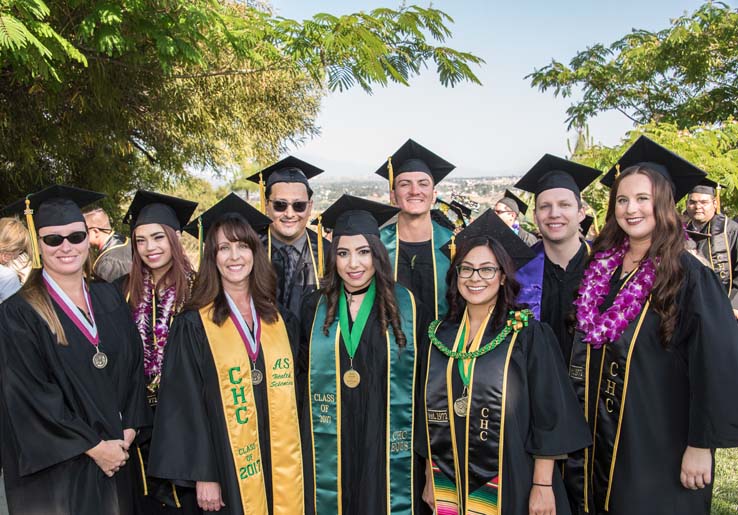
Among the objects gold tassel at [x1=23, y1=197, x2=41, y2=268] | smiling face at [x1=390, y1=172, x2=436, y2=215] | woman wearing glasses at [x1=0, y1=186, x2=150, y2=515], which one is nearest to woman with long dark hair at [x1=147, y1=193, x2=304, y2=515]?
woman wearing glasses at [x1=0, y1=186, x2=150, y2=515]

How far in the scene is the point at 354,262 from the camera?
3.11 meters

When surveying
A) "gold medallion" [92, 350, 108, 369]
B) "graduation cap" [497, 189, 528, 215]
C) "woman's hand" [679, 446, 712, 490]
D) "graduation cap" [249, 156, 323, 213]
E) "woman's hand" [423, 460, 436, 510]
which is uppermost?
"graduation cap" [497, 189, 528, 215]

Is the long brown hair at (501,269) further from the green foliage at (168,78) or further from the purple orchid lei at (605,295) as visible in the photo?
the green foliage at (168,78)

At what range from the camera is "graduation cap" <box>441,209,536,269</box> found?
2945 mm

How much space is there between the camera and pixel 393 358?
10.0 ft

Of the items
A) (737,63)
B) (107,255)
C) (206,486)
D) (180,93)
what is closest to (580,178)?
(206,486)

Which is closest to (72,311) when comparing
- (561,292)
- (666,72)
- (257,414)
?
(257,414)

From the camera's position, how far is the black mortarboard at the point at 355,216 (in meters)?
3.24

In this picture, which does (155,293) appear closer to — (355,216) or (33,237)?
(33,237)

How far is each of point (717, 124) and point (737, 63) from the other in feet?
3.96

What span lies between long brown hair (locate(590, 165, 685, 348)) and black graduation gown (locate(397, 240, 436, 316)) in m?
1.29

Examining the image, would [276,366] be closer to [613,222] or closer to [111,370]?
[111,370]

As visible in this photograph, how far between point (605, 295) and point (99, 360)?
8.45 feet

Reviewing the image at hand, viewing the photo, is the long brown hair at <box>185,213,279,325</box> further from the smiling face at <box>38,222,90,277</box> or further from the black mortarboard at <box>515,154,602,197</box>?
the black mortarboard at <box>515,154,602,197</box>
